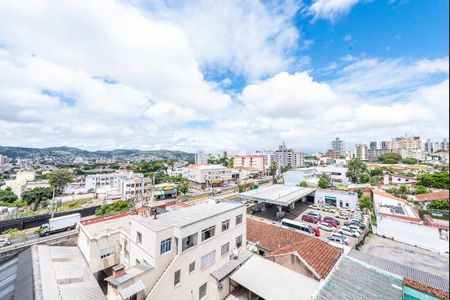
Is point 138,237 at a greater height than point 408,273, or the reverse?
point 138,237

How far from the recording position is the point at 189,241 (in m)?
10.9

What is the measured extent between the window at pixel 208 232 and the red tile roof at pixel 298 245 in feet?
14.3

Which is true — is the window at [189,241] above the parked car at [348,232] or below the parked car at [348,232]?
above

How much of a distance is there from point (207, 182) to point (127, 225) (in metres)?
40.1

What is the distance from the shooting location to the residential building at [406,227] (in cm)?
1694

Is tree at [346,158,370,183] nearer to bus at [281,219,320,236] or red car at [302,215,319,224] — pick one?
red car at [302,215,319,224]

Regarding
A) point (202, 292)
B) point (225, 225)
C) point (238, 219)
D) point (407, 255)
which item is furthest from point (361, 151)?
point (202, 292)

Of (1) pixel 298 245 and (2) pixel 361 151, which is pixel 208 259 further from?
(2) pixel 361 151

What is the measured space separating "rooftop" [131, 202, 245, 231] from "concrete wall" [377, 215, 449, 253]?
54.0ft

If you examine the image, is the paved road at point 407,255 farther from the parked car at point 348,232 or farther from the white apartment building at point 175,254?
the white apartment building at point 175,254

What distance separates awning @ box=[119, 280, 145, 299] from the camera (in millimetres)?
8477

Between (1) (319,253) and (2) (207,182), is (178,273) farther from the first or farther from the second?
(2) (207,182)

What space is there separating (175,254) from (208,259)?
243cm

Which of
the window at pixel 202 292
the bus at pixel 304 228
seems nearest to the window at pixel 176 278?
the window at pixel 202 292
